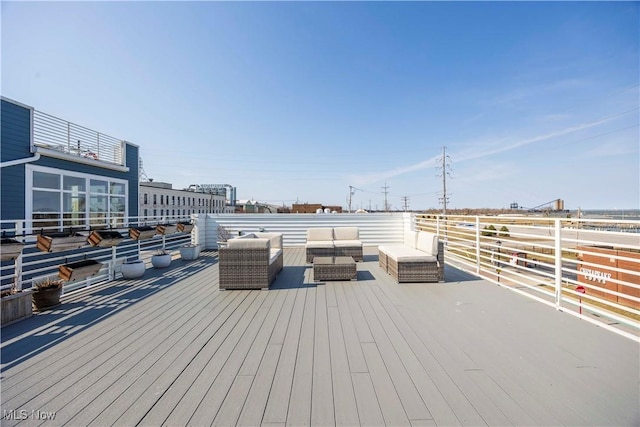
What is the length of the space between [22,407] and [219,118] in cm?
1346

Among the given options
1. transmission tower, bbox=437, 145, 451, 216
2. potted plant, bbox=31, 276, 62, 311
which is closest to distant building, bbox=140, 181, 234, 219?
potted plant, bbox=31, 276, 62, 311

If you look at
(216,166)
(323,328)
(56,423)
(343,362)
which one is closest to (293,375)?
(343,362)

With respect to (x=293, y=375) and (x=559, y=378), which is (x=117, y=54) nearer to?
(x=293, y=375)

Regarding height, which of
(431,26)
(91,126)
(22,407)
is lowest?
(22,407)

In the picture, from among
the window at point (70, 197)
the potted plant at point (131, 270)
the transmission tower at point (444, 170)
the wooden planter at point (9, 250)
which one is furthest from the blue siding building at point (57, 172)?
the transmission tower at point (444, 170)

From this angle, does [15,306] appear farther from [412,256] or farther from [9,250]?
[412,256]

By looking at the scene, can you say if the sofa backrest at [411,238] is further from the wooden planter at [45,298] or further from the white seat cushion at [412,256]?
the wooden planter at [45,298]

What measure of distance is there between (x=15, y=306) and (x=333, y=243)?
16.1 ft

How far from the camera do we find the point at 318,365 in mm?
2029

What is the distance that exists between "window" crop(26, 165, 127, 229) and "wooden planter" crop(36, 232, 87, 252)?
4.27 feet

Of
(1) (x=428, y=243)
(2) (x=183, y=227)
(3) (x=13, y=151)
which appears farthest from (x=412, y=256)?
(3) (x=13, y=151)

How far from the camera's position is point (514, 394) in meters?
1.67

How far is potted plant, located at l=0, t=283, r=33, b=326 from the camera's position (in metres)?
2.86

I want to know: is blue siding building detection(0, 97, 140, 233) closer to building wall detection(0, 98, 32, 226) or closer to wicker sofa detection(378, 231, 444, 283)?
building wall detection(0, 98, 32, 226)
